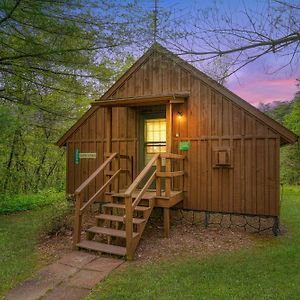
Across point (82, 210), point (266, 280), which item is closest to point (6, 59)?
point (82, 210)

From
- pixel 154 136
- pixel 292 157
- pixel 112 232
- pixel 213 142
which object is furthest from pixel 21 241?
pixel 292 157

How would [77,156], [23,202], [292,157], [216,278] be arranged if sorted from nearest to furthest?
[216,278], [77,156], [23,202], [292,157]

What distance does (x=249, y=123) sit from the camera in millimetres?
7047

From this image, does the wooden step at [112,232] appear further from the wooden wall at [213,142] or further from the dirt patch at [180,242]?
the wooden wall at [213,142]

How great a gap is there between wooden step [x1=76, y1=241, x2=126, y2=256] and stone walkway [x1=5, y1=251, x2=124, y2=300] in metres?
0.15

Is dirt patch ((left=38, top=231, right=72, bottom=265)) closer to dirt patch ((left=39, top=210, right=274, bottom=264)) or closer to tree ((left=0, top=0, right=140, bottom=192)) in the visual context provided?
dirt patch ((left=39, top=210, right=274, bottom=264))

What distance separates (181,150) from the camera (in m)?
7.78

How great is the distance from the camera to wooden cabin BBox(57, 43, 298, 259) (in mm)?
6590

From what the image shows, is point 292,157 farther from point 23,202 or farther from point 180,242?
point 23,202

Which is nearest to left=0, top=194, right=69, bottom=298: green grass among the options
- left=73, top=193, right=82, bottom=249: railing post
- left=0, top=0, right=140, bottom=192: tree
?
left=73, top=193, right=82, bottom=249: railing post

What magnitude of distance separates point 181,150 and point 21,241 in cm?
431

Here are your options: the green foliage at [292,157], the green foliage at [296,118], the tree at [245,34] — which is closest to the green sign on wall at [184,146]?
the tree at [245,34]

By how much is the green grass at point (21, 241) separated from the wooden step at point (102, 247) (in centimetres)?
87

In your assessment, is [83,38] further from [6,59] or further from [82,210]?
[82,210]
